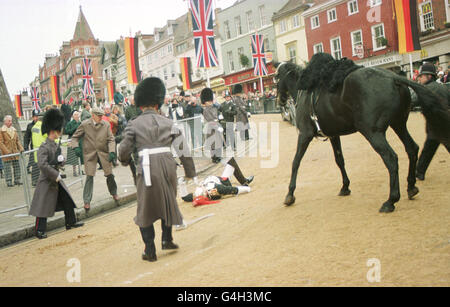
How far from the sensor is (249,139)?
18828mm

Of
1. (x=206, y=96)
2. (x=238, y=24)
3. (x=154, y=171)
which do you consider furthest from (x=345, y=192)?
(x=238, y=24)

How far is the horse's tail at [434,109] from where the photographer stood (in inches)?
208

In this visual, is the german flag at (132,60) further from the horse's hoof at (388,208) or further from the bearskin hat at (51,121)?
the horse's hoof at (388,208)

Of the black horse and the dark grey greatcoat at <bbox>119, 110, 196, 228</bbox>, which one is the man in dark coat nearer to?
the black horse

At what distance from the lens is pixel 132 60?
54.5 feet

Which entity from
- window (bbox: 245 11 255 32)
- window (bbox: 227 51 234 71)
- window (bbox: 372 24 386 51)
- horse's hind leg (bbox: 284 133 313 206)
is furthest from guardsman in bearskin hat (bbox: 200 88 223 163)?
window (bbox: 227 51 234 71)

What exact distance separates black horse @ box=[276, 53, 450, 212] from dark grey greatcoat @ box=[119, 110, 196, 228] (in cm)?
204

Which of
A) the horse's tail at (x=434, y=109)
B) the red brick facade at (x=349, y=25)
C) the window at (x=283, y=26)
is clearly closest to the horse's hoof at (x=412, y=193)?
the horse's tail at (x=434, y=109)

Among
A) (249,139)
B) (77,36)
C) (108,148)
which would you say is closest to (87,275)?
(108,148)

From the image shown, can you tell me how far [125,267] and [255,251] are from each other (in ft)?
5.09

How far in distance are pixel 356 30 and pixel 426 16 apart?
22.1 feet

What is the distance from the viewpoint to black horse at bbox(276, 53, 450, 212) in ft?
17.5

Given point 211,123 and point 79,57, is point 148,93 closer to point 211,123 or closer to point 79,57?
point 211,123

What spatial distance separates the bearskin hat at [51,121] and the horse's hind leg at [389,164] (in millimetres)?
5562
